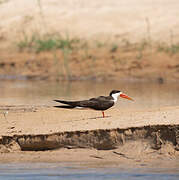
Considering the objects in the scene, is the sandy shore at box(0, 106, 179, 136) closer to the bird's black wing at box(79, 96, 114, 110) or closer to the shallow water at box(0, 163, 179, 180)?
the bird's black wing at box(79, 96, 114, 110)

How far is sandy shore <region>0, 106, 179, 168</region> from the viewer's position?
684 centimetres

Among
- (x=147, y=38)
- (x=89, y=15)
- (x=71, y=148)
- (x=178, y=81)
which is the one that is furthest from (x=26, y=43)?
(x=71, y=148)

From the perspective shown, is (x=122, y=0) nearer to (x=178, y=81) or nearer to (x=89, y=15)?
(x=89, y=15)

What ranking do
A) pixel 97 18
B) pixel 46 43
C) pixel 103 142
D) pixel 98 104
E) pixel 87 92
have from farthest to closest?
pixel 97 18 → pixel 46 43 → pixel 87 92 → pixel 98 104 → pixel 103 142

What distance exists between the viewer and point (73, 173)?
6.30m

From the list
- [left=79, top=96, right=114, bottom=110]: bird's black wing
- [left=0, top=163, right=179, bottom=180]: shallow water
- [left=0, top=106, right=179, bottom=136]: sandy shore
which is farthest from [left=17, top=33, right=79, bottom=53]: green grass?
[left=0, top=163, right=179, bottom=180]: shallow water

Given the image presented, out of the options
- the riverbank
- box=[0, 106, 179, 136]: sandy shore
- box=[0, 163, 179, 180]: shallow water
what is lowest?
box=[0, 163, 179, 180]: shallow water

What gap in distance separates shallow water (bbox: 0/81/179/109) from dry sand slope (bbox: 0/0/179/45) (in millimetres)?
3417

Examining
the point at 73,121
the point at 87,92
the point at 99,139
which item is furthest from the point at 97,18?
the point at 99,139

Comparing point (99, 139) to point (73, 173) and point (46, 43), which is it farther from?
point (46, 43)

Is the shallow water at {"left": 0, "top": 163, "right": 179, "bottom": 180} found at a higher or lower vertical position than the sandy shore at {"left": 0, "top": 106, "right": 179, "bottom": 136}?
lower

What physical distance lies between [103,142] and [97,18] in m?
13.5

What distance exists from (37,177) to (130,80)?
1039 cm

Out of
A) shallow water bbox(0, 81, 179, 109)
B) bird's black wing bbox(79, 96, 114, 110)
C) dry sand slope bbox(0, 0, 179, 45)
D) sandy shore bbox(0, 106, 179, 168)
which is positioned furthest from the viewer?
dry sand slope bbox(0, 0, 179, 45)
